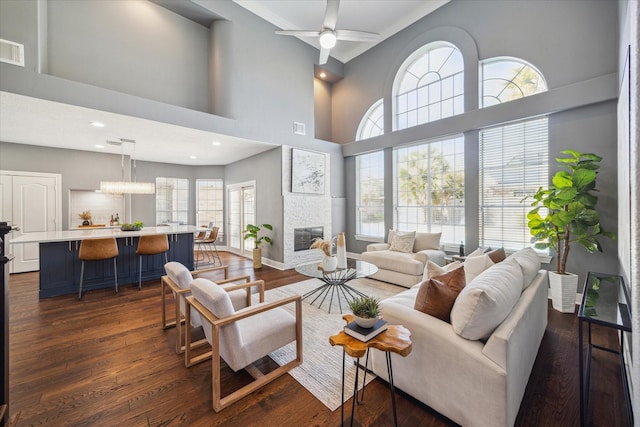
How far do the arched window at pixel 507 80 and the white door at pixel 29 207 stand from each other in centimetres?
909

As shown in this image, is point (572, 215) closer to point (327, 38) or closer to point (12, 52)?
point (327, 38)

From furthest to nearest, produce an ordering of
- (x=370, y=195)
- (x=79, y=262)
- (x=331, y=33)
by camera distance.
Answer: (x=370, y=195) → (x=79, y=262) → (x=331, y=33)

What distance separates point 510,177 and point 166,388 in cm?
516

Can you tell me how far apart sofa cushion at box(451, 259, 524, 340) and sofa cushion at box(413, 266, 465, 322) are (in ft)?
0.26

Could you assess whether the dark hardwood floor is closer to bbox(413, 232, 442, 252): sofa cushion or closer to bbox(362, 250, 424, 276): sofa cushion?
bbox(362, 250, 424, 276): sofa cushion

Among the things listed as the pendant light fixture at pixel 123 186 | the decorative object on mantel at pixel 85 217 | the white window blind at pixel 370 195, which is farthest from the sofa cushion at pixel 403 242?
the decorative object on mantel at pixel 85 217

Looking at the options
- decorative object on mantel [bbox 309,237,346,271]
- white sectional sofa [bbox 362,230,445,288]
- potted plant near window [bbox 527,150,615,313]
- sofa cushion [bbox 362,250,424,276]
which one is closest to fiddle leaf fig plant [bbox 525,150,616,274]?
potted plant near window [bbox 527,150,615,313]

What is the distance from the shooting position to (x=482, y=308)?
142cm

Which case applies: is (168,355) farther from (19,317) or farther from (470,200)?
(470,200)

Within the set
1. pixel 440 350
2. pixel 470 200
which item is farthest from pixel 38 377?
pixel 470 200

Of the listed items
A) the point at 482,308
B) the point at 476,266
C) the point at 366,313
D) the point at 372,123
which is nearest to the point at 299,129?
the point at 372,123

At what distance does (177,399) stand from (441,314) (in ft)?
6.31

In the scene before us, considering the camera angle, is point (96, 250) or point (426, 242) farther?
point (426, 242)

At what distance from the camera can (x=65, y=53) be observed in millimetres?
3822
